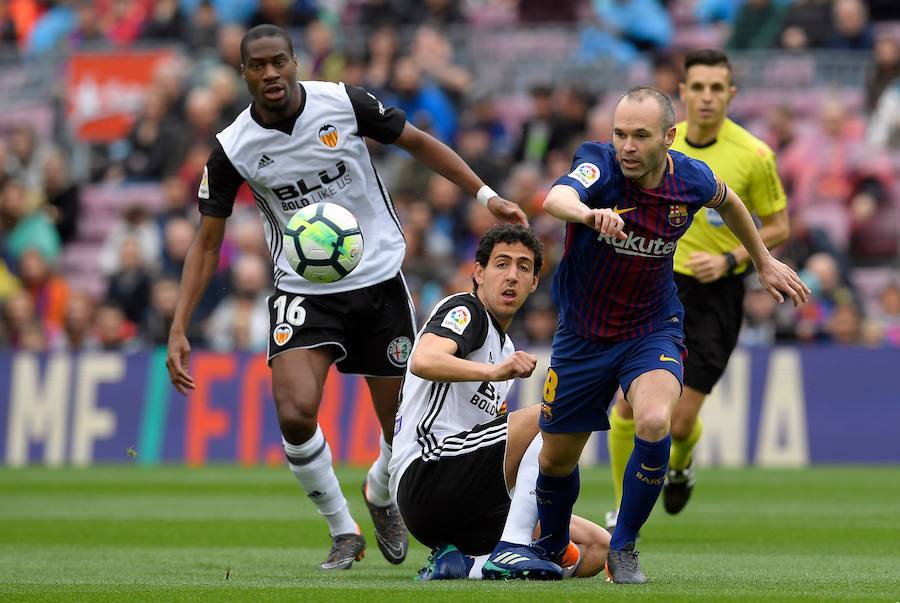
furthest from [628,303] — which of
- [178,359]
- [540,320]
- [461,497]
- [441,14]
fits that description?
[441,14]

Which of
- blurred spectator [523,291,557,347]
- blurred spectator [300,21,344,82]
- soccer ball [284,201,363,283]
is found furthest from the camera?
blurred spectator [300,21,344,82]

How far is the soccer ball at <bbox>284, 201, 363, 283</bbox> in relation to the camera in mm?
7699

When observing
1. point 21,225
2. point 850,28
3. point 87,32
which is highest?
point 87,32

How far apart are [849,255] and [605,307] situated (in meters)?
11.3

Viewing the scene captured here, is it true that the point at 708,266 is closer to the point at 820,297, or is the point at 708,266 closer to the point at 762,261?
the point at 762,261

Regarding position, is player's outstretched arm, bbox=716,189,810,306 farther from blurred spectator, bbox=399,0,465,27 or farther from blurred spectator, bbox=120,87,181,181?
blurred spectator, bbox=120,87,181,181

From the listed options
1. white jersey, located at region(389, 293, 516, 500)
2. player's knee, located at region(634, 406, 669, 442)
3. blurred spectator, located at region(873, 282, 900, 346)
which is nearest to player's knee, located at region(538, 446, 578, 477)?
white jersey, located at region(389, 293, 516, 500)

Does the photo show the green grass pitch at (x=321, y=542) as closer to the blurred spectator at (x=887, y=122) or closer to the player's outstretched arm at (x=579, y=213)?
the player's outstretched arm at (x=579, y=213)

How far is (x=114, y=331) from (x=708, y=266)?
32.4 ft

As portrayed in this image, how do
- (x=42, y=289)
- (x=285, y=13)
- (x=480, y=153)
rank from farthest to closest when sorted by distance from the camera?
(x=285, y=13), (x=42, y=289), (x=480, y=153)

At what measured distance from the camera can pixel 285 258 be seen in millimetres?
8008

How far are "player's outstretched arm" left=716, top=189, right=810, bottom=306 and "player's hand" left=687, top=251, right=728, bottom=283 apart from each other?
Result: 212 cm

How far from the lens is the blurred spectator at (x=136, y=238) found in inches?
757

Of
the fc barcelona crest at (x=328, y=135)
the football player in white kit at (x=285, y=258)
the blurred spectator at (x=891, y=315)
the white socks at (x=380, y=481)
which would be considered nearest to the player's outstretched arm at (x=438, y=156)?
the football player in white kit at (x=285, y=258)
